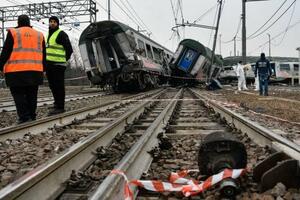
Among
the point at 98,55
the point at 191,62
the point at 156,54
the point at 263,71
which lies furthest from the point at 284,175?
the point at 191,62

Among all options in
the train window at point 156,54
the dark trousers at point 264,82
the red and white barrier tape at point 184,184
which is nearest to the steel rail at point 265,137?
the red and white barrier tape at point 184,184

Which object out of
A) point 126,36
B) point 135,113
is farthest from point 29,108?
point 126,36

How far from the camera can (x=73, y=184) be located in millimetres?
3055

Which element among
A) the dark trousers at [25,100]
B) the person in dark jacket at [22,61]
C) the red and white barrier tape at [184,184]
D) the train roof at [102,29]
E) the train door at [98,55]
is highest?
the train roof at [102,29]

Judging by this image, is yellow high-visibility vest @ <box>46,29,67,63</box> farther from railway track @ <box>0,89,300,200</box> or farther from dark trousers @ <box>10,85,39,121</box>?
railway track @ <box>0,89,300,200</box>

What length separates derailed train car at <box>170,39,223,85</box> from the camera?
2552cm

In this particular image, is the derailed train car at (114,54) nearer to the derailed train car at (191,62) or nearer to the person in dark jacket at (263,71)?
the person in dark jacket at (263,71)

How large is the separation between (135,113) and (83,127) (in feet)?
5.19

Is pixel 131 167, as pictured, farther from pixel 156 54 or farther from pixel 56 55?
pixel 156 54

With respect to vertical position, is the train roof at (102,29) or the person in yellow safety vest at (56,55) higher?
the train roof at (102,29)

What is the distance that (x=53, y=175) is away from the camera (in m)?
3.00

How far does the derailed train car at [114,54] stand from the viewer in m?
17.1

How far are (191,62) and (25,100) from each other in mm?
19927

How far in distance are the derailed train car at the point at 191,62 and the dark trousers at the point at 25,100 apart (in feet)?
63.1
